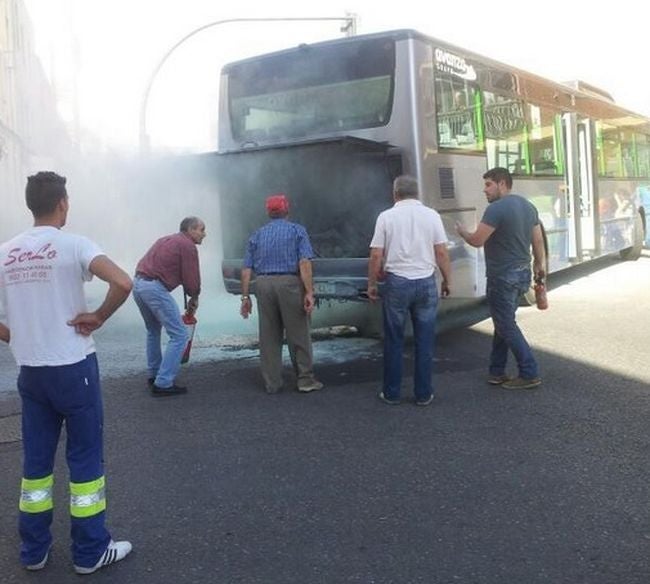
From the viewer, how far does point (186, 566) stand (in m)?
2.93

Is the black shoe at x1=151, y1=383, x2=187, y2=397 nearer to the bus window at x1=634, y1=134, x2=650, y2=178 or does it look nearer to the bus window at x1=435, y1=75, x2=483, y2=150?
the bus window at x1=435, y1=75, x2=483, y2=150

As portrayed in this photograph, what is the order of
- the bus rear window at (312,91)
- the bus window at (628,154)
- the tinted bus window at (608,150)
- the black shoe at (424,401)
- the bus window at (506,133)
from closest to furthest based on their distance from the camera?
1. the black shoe at (424,401)
2. the bus rear window at (312,91)
3. the bus window at (506,133)
4. the tinted bus window at (608,150)
5. the bus window at (628,154)

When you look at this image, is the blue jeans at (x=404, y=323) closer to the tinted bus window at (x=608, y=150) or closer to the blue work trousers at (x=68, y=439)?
the blue work trousers at (x=68, y=439)

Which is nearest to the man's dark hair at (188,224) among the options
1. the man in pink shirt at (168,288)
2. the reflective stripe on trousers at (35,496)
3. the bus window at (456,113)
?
the man in pink shirt at (168,288)

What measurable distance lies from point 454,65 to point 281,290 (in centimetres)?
331

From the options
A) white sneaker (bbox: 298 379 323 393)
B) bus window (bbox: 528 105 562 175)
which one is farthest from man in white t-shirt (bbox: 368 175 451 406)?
bus window (bbox: 528 105 562 175)

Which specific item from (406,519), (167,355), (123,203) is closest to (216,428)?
(167,355)

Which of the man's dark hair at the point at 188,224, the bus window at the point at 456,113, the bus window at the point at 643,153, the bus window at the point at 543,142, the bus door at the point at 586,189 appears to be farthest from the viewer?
the bus window at the point at 643,153

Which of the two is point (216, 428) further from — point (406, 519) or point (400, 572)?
point (400, 572)

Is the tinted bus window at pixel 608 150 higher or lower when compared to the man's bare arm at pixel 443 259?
higher

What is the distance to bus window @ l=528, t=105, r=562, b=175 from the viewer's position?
9.20 meters

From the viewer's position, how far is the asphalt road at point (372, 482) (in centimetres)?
291

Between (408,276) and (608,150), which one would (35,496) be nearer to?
(408,276)

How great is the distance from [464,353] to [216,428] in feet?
9.74
